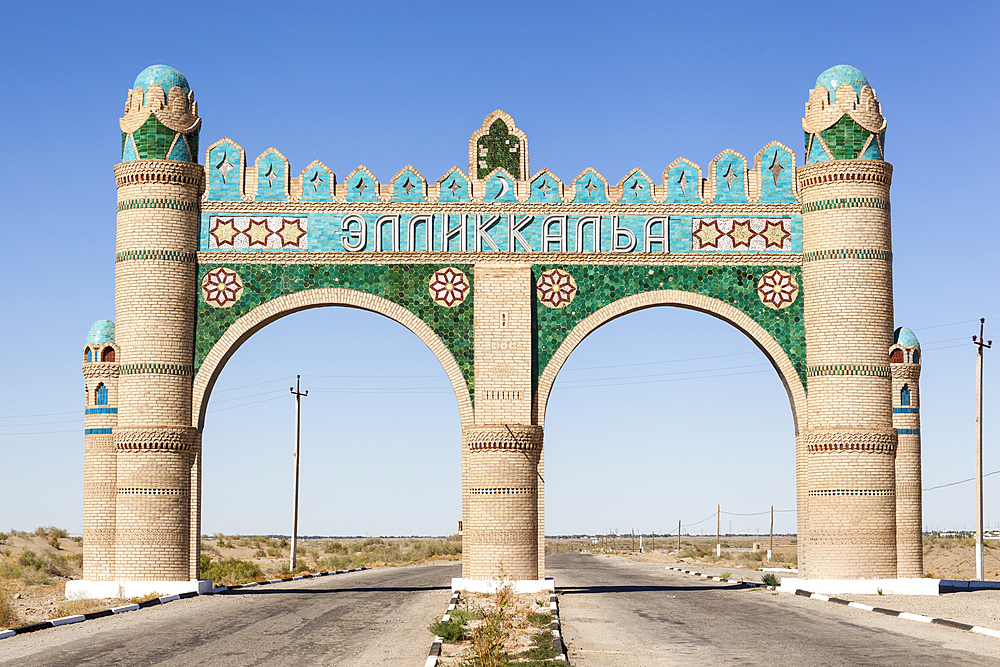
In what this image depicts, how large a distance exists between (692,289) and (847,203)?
11.2 ft

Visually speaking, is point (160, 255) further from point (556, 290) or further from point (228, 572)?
point (228, 572)

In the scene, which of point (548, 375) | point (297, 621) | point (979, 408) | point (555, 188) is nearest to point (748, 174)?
point (555, 188)

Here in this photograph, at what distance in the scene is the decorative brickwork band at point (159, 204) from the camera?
23750 millimetres

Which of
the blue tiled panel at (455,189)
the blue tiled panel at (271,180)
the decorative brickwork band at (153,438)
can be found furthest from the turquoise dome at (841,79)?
the decorative brickwork band at (153,438)

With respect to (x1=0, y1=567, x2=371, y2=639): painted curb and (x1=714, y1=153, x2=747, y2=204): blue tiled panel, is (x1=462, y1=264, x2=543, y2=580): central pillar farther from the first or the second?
(x1=0, y1=567, x2=371, y2=639): painted curb

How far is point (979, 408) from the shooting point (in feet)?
117

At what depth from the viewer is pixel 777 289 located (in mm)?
24031

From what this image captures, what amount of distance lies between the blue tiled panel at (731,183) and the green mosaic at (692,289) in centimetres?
139

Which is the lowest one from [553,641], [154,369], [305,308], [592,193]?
[553,641]

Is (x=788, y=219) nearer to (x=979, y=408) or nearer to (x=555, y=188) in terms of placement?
(x=555, y=188)

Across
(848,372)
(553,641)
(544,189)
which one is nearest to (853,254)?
(848,372)

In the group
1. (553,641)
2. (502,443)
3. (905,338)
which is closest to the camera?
(553,641)

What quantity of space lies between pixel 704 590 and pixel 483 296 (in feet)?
26.5

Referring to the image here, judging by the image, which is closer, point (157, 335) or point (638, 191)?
point (157, 335)
